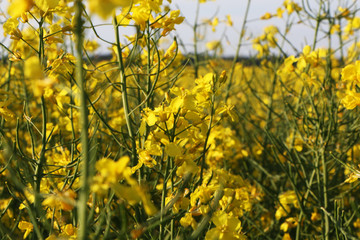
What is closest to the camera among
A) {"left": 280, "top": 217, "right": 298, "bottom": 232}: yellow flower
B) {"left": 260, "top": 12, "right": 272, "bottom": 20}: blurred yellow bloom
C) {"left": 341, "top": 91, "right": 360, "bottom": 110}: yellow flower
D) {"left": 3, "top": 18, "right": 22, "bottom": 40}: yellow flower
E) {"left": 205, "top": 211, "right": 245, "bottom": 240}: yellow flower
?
{"left": 205, "top": 211, "right": 245, "bottom": 240}: yellow flower

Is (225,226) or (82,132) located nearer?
(82,132)

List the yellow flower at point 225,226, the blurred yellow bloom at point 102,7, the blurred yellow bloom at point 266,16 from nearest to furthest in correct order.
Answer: the blurred yellow bloom at point 102,7, the yellow flower at point 225,226, the blurred yellow bloom at point 266,16

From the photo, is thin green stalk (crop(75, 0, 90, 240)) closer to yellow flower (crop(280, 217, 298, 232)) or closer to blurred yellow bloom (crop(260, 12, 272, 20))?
yellow flower (crop(280, 217, 298, 232))

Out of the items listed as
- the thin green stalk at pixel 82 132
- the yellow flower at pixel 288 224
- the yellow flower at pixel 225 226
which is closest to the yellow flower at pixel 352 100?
the yellow flower at pixel 225 226

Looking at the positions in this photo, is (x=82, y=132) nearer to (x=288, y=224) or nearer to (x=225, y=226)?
(x=225, y=226)

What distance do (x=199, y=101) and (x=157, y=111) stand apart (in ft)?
0.54

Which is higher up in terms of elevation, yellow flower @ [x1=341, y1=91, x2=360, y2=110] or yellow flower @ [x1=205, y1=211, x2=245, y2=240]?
yellow flower @ [x1=341, y1=91, x2=360, y2=110]

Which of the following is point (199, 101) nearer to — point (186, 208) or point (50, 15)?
point (186, 208)

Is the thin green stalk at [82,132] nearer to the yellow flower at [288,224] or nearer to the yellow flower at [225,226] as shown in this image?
the yellow flower at [225,226]

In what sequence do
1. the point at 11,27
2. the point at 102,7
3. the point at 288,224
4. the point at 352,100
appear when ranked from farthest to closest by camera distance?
the point at 288,224
the point at 352,100
the point at 11,27
the point at 102,7

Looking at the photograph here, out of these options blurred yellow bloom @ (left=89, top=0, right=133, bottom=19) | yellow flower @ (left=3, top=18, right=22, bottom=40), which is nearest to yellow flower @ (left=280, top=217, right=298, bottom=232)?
yellow flower @ (left=3, top=18, right=22, bottom=40)

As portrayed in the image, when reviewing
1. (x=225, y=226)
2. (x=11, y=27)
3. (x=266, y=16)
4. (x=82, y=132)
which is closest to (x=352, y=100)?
(x=225, y=226)

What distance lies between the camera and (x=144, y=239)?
120 cm

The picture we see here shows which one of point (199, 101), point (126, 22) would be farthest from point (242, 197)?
point (126, 22)
